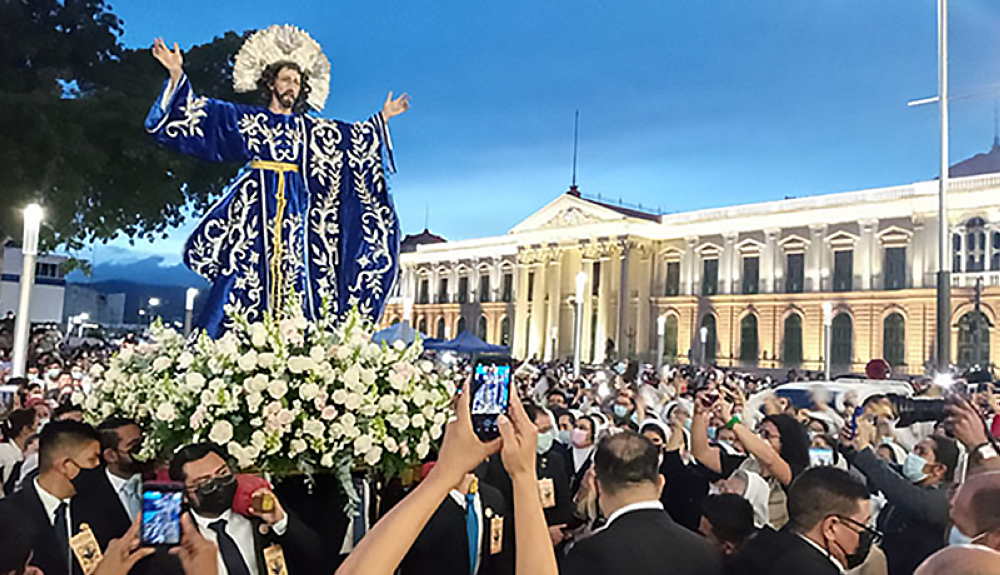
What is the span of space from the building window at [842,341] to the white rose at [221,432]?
41.9m

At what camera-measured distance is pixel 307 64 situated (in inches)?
173

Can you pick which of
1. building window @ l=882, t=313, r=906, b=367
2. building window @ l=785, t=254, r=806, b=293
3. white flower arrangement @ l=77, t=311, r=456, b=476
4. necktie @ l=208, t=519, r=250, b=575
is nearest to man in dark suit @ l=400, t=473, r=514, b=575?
white flower arrangement @ l=77, t=311, r=456, b=476

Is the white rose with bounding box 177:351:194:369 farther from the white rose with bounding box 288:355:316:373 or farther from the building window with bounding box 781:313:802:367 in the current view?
the building window with bounding box 781:313:802:367

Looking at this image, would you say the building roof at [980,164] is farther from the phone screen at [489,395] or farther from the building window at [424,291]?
the phone screen at [489,395]

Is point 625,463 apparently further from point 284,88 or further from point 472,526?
point 284,88

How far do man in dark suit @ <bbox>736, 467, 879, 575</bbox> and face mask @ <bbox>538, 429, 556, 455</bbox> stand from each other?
2136 mm

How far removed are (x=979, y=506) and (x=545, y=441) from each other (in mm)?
3110

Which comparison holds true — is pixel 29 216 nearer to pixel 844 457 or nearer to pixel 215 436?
pixel 215 436

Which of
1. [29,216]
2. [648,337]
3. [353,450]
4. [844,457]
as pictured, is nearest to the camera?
[353,450]

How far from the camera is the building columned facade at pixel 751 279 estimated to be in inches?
1436

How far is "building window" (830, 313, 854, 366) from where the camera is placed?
4112cm

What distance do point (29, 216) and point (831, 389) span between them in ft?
45.2

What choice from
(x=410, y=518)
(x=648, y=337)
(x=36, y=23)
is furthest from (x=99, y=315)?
(x=410, y=518)

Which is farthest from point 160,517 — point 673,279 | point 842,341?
point 673,279
